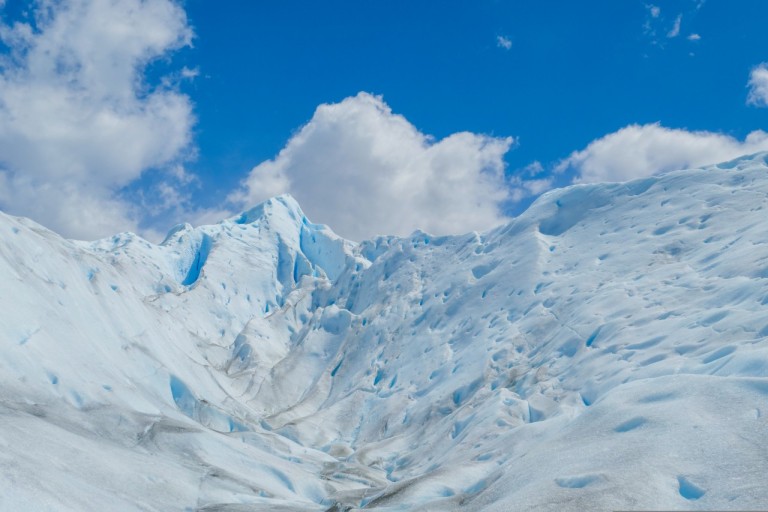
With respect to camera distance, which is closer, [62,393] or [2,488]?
[2,488]

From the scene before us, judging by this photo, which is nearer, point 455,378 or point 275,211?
point 455,378

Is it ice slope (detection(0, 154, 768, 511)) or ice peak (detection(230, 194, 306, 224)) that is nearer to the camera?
ice slope (detection(0, 154, 768, 511))

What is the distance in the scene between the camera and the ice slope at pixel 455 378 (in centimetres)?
1509

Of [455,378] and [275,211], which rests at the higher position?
[275,211]

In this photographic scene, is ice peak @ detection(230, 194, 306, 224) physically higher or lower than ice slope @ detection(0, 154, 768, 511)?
higher

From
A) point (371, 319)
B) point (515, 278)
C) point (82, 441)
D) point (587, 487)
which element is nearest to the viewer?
point (587, 487)

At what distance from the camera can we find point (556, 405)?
2656cm

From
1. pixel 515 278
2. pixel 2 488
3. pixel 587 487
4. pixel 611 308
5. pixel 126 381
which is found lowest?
pixel 587 487

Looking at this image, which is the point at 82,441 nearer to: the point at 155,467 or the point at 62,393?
the point at 155,467

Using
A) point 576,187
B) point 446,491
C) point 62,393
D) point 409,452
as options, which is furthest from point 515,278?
point 62,393

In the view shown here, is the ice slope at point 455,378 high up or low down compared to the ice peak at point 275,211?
down

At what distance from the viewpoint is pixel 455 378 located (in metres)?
37.8

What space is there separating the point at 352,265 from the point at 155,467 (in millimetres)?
49566

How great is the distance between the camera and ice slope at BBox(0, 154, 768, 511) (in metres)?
15.1
